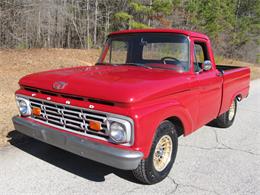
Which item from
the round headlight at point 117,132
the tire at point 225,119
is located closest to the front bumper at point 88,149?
the round headlight at point 117,132

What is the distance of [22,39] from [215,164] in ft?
49.9

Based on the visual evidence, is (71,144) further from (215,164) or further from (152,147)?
(215,164)

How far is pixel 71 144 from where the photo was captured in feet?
11.5

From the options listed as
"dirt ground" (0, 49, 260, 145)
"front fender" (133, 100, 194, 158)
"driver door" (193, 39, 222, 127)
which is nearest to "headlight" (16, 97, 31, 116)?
"dirt ground" (0, 49, 260, 145)

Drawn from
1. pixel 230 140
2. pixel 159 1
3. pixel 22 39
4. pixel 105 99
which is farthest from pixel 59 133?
pixel 159 1

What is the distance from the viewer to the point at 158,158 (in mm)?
3943

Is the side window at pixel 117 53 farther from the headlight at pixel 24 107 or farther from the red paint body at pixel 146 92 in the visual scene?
the headlight at pixel 24 107

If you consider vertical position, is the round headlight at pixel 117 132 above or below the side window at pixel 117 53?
below

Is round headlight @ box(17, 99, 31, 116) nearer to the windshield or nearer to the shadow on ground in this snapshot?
the shadow on ground

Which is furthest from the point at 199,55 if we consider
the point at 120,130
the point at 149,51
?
the point at 120,130

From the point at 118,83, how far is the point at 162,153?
119 centimetres

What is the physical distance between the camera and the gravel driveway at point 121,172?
3705 mm

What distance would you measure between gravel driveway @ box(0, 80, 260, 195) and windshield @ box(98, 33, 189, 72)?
4.96 feet

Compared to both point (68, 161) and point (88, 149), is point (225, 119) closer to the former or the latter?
point (68, 161)
